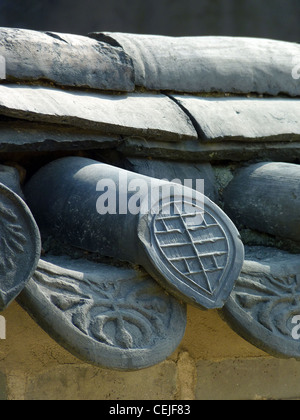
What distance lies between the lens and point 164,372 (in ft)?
7.00

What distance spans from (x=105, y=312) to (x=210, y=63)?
0.83m

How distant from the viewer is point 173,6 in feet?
17.0

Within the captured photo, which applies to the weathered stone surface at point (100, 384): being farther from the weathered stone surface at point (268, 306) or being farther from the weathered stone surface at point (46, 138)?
the weathered stone surface at point (46, 138)

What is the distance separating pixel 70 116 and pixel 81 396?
1.97ft

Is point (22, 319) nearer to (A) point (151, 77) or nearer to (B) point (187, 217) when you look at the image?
(B) point (187, 217)

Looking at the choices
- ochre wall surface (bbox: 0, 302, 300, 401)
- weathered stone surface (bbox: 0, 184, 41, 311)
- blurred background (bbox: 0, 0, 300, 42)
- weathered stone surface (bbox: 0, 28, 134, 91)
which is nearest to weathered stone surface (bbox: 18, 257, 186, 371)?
weathered stone surface (bbox: 0, 184, 41, 311)

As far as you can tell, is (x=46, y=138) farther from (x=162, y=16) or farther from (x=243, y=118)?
(x=162, y=16)

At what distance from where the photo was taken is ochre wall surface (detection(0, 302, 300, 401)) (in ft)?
6.34

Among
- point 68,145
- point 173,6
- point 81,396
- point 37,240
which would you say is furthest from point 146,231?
point 173,6

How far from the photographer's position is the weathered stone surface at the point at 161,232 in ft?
5.67

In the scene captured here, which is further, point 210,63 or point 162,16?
point 162,16

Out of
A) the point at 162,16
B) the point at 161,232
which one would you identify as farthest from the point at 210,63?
the point at 162,16

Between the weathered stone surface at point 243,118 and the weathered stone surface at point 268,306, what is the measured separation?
351 mm

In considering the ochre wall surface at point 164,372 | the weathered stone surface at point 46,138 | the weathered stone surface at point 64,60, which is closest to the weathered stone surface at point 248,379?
the ochre wall surface at point 164,372
